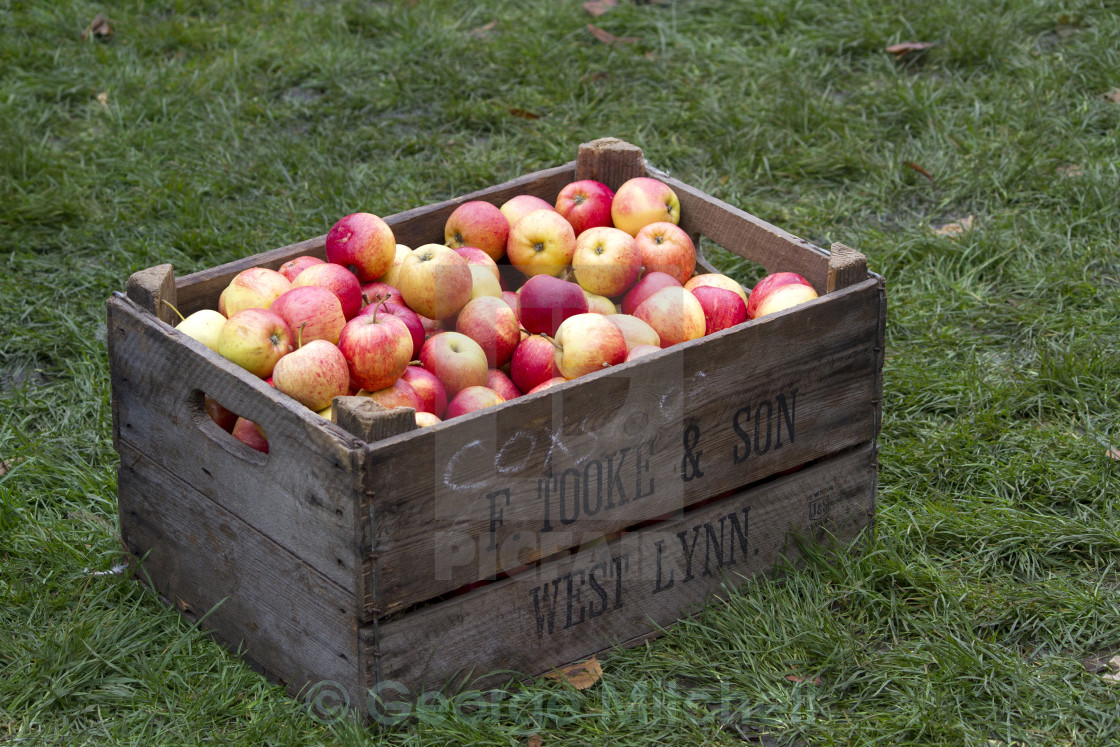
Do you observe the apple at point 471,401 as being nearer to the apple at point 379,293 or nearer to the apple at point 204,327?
the apple at point 379,293

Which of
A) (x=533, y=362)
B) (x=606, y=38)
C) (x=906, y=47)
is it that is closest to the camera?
(x=533, y=362)

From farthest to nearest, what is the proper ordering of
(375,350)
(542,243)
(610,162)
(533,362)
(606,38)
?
(606,38) < (610,162) < (542,243) < (533,362) < (375,350)

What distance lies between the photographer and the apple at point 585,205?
10.5ft

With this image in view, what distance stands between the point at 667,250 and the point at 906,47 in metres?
2.71

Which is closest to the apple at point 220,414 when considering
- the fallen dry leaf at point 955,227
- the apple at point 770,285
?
the apple at point 770,285

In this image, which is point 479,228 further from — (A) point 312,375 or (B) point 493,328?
(A) point 312,375

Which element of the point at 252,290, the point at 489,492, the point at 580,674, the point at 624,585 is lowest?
the point at 580,674

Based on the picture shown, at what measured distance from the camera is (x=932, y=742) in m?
2.38

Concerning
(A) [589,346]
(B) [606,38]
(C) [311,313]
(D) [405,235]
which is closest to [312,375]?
(C) [311,313]

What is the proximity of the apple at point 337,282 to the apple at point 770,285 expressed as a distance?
892mm

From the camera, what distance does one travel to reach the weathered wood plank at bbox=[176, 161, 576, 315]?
2779mm

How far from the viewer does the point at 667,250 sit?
10.0 ft

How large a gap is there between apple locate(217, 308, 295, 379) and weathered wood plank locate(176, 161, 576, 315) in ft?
0.95

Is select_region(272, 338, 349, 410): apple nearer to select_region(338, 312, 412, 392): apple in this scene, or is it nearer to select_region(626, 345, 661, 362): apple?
select_region(338, 312, 412, 392): apple
